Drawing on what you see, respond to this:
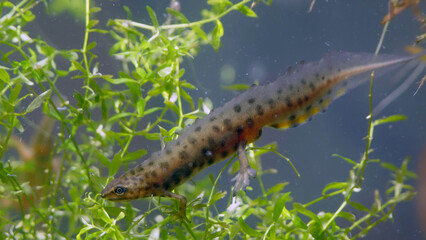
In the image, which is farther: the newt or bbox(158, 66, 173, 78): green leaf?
bbox(158, 66, 173, 78): green leaf

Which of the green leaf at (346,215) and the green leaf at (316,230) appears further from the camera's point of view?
the green leaf at (346,215)

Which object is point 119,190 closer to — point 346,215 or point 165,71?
point 165,71

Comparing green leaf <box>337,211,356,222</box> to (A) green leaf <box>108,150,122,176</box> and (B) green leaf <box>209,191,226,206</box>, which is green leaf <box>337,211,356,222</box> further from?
(A) green leaf <box>108,150,122,176</box>

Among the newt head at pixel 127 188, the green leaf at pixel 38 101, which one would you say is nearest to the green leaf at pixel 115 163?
the newt head at pixel 127 188

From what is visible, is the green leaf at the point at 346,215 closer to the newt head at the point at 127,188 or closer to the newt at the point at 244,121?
the newt at the point at 244,121

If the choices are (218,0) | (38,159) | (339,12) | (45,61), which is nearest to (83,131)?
(38,159)

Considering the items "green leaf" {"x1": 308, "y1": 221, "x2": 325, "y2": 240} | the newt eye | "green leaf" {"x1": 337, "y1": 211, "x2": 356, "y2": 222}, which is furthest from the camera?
"green leaf" {"x1": 337, "y1": 211, "x2": 356, "y2": 222}

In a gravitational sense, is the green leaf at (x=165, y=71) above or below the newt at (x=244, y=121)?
above

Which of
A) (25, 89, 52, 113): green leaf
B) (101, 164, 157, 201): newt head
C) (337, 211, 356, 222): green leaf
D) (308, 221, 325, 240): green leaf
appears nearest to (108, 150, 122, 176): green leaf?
(101, 164, 157, 201): newt head

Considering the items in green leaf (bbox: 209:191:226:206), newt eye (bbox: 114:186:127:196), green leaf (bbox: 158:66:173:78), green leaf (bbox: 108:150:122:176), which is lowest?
green leaf (bbox: 209:191:226:206)

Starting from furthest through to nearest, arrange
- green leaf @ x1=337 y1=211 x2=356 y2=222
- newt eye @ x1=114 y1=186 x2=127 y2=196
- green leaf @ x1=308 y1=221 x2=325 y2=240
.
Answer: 1. green leaf @ x1=337 y1=211 x2=356 y2=222
2. green leaf @ x1=308 y1=221 x2=325 y2=240
3. newt eye @ x1=114 y1=186 x2=127 y2=196
